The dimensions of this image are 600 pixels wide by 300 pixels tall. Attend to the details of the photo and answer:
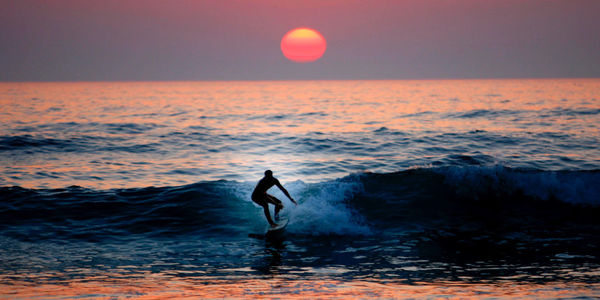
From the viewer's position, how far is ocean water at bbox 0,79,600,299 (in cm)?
1098

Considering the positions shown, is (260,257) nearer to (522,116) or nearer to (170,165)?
(170,165)

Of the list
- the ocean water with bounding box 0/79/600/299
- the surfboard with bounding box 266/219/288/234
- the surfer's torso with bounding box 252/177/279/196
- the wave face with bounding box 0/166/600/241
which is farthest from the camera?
the wave face with bounding box 0/166/600/241

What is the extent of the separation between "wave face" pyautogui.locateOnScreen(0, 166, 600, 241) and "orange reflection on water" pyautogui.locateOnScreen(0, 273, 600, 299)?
4.96 metres

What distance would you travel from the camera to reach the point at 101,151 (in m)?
32.2

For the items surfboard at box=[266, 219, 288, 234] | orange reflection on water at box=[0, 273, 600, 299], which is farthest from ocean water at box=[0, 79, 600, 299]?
surfboard at box=[266, 219, 288, 234]

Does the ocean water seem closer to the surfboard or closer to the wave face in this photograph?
→ the wave face

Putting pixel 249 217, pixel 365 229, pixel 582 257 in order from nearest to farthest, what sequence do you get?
pixel 582 257, pixel 365 229, pixel 249 217

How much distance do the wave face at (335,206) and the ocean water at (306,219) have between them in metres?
0.08

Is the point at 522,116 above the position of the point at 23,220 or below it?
above

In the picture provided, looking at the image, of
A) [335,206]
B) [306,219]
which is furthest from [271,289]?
[335,206]

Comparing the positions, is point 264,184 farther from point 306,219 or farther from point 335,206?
point 335,206

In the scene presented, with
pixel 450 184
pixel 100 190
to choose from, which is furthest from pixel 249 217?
pixel 450 184

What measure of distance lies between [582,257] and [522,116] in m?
43.6

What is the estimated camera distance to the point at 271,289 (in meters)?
10.5
